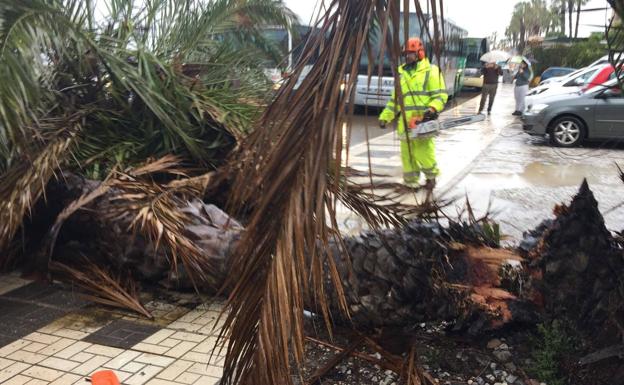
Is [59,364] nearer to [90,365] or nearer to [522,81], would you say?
[90,365]

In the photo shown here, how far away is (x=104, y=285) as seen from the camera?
450 centimetres

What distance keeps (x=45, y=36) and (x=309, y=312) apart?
2.66m

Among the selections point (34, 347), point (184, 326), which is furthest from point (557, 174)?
point (34, 347)

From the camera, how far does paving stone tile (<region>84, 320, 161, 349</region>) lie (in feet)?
12.6

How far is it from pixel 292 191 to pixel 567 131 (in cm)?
1206

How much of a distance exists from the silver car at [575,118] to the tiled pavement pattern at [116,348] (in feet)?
32.9

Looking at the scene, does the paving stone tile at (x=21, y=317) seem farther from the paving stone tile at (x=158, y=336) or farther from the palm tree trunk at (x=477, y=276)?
the palm tree trunk at (x=477, y=276)

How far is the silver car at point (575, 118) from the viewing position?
39.0ft

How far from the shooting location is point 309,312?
357 cm

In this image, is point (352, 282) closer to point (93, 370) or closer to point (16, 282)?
point (93, 370)

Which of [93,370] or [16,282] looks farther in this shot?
[16,282]

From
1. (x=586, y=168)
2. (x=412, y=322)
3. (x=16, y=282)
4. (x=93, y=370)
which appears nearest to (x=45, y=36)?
(x=16, y=282)

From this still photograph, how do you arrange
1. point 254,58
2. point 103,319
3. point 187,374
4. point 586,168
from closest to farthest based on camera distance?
point 187,374
point 103,319
point 254,58
point 586,168

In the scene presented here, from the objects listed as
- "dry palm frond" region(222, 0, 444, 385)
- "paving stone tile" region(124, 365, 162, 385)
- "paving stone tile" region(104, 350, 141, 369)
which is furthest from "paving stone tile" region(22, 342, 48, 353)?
"dry palm frond" region(222, 0, 444, 385)
